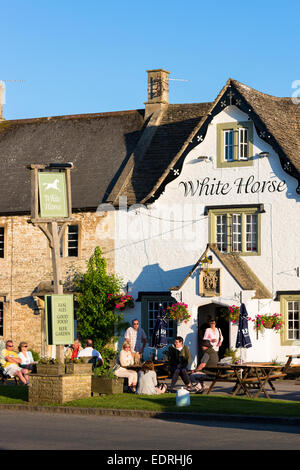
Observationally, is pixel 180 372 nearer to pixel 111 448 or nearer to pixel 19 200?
pixel 111 448

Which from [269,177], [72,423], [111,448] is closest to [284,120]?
[269,177]

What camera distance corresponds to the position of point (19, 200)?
32.9 meters

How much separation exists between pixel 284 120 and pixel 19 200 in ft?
31.3

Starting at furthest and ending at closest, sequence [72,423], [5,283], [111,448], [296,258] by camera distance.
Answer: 1. [5,283]
2. [296,258]
3. [72,423]
4. [111,448]

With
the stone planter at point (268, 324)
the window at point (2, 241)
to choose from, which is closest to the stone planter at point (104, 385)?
the stone planter at point (268, 324)

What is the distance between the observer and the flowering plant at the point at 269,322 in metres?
27.3

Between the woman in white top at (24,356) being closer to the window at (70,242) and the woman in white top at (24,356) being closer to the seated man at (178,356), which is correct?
the seated man at (178,356)

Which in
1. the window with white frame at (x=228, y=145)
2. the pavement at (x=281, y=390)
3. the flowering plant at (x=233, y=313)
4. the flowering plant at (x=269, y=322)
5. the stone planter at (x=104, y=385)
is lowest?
the pavement at (x=281, y=390)

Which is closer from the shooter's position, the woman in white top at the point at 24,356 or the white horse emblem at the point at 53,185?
the white horse emblem at the point at 53,185

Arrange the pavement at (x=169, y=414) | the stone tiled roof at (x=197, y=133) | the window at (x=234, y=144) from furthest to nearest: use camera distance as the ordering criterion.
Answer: the window at (x=234, y=144) → the stone tiled roof at (x=197, y=133) → the pavement at (x=169, y=414)

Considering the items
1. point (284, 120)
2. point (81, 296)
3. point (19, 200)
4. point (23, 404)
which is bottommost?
point (23, 404)

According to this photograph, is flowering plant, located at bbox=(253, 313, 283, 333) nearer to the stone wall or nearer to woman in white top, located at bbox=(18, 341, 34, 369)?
the stone wall

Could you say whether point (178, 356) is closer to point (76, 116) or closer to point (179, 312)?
point (179, 312)

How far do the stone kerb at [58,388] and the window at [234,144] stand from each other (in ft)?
37.3
